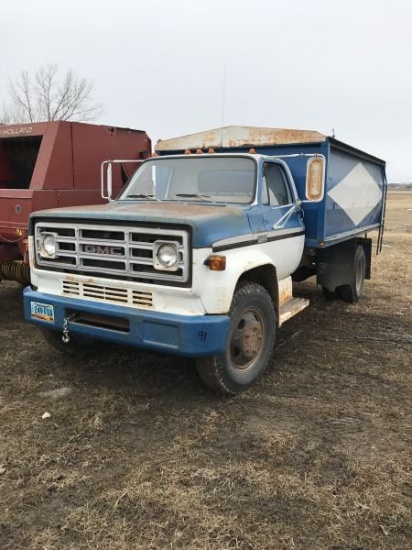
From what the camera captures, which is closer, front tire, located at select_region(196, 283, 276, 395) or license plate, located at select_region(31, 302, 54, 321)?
front tire, located at select_region(196, 283, 276, 395)

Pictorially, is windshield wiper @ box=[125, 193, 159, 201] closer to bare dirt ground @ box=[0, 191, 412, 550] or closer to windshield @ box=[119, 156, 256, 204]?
windshield @ box=[119, 156, 256, 204]

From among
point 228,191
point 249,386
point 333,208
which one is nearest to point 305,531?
point 249,386

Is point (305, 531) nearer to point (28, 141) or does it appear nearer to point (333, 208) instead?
point (333, 208)

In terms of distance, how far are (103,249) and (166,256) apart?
2.22ft

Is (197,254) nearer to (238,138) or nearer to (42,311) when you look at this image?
(42,311)

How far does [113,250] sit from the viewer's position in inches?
162

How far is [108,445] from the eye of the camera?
3498 millimetres

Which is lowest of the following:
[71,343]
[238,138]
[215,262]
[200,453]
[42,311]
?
[200,453]

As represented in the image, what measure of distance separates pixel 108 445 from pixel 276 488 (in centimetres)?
119

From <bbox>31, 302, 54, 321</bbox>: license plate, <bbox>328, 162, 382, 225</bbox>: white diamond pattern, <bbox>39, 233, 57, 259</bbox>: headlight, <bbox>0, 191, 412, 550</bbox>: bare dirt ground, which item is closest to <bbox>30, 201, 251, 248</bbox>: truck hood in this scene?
<bbox>39, 233, 57, 259</bbox>: headlight

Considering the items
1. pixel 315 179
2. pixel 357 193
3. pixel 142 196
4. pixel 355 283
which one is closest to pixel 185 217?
pixel 142 196

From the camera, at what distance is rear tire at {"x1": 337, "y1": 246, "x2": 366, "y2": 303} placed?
7.66 m

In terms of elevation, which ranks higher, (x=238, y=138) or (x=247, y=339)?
(x=238, y=138)

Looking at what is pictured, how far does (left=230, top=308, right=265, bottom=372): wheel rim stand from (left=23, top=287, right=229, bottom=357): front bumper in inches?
15.3
